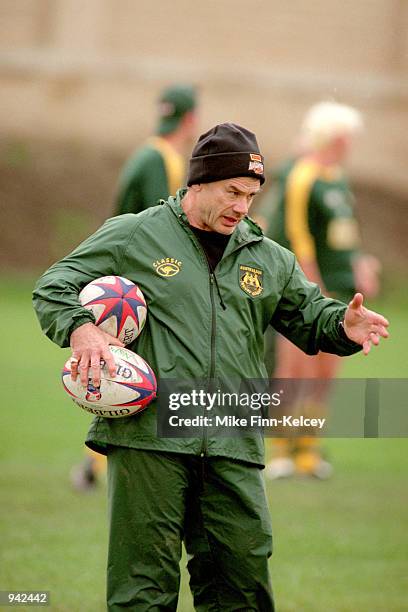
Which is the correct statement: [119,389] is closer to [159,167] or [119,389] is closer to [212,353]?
[212,353]

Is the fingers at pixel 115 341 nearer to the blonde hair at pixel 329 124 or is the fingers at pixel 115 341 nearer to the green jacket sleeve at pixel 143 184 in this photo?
the green jacket sleeve at pixel 143 184

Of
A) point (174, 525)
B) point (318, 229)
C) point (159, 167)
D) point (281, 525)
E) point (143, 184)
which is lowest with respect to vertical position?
point (174, 525)

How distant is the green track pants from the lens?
13.2 ft

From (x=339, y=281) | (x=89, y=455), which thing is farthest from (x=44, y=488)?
(x=339, y=281)

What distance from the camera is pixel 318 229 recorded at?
8.45 meters

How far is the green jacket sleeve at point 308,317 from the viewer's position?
4258 mm

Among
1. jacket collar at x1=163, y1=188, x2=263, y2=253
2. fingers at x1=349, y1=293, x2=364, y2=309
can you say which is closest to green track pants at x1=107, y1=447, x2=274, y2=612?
fingers at x1=349, y1=293, x2=364, y2=309

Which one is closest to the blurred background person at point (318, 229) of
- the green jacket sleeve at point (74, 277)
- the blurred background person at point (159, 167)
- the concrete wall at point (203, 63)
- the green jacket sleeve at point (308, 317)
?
the blurred background person at point (159, 167)

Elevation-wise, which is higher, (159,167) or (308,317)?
(159,167)

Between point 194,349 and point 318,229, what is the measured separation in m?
4.53

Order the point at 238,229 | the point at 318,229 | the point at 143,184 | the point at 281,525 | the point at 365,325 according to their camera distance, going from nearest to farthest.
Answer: the point at 365,325 → the point at 238,229 → the point at 281,525 → the point at 143,184 → the point at 318,229

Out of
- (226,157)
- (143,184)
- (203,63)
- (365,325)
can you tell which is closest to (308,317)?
(365,325)

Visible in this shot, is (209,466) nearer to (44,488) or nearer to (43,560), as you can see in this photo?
(43,560)

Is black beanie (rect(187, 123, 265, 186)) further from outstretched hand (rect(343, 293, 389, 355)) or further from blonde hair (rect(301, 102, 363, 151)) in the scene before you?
blonde hair (rect(301, 102, 363, 151))
